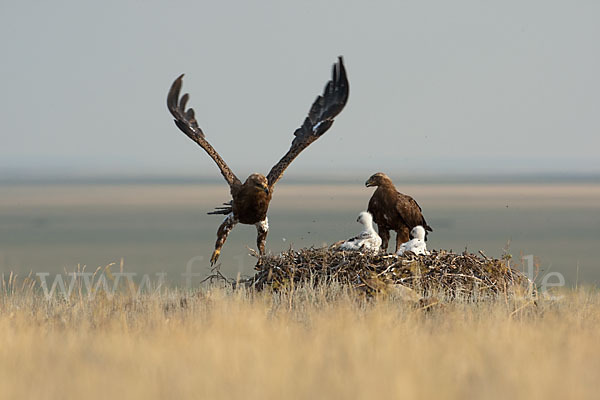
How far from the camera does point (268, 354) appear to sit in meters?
7.23

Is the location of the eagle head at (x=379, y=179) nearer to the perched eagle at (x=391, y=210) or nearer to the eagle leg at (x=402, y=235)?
the perched eagle at (x=391, y=210)

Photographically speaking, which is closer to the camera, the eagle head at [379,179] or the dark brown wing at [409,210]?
the dark brown wing at [409,210]

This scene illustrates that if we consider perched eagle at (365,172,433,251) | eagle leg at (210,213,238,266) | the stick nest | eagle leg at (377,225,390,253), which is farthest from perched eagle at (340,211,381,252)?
eagle leg at (210,213,238,266)

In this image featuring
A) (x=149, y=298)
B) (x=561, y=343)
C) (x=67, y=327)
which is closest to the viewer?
(x=561, y=343)

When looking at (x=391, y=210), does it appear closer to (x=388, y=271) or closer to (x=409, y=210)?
(x=409, y=210)

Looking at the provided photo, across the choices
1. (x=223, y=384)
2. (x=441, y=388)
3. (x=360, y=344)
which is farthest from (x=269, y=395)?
(x=360, y=344)

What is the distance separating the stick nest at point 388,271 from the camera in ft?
37.4

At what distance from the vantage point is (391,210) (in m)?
13.4

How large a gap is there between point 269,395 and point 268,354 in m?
1.38

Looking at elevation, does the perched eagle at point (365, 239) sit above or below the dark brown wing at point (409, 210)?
below

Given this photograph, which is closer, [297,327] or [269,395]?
[269,395]

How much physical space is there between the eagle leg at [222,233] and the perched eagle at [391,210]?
2.21 m

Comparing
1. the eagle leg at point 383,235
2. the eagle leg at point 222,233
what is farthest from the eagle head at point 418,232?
the eagle leg at point 222,233

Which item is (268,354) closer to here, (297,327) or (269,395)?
(269,395)
